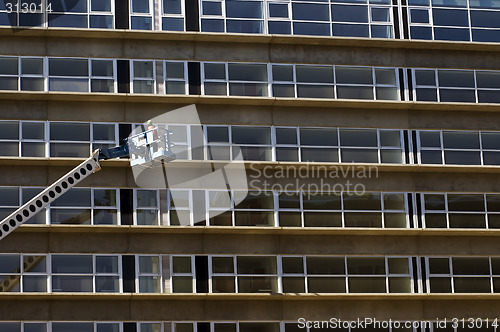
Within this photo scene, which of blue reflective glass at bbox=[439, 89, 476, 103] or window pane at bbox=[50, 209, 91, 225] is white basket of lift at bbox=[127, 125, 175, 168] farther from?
blue reflective glass at bbox=[439, 89, 476, 103]

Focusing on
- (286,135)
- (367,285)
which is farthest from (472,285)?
(286,135)

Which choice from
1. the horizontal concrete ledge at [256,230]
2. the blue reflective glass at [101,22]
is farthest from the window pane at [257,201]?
the blue reflective glass at [101,22]

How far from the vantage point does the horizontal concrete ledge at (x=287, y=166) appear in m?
47.4

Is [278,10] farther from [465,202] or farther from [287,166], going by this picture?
[465,202]

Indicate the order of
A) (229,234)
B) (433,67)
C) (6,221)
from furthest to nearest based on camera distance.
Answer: (433,67), (229,234), (6,221)

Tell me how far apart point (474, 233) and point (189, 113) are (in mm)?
14055

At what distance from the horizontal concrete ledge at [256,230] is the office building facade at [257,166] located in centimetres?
9

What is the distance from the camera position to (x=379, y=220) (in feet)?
163

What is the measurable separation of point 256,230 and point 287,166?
3.32 meters

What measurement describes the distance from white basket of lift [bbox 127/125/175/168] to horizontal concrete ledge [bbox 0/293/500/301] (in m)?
9.01

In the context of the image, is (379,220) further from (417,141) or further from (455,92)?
(455,92)

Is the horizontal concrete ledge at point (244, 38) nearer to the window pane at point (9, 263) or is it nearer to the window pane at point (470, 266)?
the window pane at point (9, 263)

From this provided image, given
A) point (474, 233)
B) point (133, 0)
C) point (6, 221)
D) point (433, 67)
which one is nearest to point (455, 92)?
point (433, 67)

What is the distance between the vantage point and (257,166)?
48875 mm
